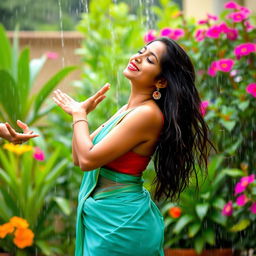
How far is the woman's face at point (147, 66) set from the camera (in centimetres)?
254

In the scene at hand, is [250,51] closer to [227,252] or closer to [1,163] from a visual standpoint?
[227,252]

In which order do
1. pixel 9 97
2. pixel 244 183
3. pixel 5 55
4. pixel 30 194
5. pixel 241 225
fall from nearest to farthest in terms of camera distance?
pixel 244 183
pixel 241 225
pixel 30 194
pixel 9 97
pixel 5 55

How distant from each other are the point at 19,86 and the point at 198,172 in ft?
7.04

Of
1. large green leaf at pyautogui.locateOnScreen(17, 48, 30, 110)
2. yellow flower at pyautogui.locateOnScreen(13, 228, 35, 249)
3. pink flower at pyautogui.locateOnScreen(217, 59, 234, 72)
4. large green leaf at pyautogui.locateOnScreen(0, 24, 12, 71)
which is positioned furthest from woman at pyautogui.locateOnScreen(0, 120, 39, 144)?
large green leaf at pyautogui.locateOnScreen(0, 24, 12, 71)

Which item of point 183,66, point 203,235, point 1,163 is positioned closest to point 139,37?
point 1,163

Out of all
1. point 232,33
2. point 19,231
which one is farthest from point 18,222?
point 232,33

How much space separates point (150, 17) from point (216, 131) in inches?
166

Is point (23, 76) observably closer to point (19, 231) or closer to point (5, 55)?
point (5, 55)

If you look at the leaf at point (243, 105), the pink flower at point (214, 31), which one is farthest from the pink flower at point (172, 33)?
the leaf at point (243, 105)

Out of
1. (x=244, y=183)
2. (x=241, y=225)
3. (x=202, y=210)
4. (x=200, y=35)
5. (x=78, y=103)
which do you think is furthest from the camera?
(x=200, y=35)

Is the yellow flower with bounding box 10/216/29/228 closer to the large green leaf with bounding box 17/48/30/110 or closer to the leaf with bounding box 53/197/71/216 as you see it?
the leaf with bounding box 53/197/71/216

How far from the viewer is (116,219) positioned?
96.4 inches

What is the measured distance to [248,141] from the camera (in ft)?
16.0

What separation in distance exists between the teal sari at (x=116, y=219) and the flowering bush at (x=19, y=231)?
2350 millimetres
